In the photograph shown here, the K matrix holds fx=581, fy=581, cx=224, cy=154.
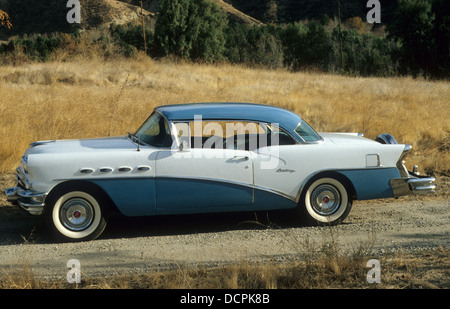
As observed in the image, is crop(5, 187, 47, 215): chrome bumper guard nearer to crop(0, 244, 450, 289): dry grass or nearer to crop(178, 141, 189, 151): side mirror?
crop(0, 244, 450, 289): dry grass

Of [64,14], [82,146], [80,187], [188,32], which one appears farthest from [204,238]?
[64,14]

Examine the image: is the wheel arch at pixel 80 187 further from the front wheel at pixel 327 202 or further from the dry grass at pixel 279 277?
the front wheel at pixel 327 202

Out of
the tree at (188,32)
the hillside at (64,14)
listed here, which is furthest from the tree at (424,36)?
the hillside at (64,14)

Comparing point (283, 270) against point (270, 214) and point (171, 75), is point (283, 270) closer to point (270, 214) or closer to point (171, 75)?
point (270, 214)

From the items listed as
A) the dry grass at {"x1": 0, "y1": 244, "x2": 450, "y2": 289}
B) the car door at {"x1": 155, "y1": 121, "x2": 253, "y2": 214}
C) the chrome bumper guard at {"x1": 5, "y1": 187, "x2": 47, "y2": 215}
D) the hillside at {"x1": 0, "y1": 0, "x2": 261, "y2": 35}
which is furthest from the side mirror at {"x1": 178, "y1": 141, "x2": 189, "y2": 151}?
the hillside at {"x1": 0, "y1": 0, "x2": 261, "y2": 35}

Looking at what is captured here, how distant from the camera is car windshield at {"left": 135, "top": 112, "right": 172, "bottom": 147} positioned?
21.2ft

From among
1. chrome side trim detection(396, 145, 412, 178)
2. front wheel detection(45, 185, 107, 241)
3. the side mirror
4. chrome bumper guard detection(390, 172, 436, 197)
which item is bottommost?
front wheel detection(45, 185, 107, 241)

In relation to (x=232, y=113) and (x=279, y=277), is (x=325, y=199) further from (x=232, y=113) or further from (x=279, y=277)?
(x=279, y=277)

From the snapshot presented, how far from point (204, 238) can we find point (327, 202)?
4.90 ft

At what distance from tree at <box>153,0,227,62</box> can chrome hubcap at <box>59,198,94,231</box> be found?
3306 centimetres

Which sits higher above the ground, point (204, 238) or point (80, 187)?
point (80, 187)

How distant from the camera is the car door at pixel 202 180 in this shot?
6.23 meters

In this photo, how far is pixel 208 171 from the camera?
20.6ft

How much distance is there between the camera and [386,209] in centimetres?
771
